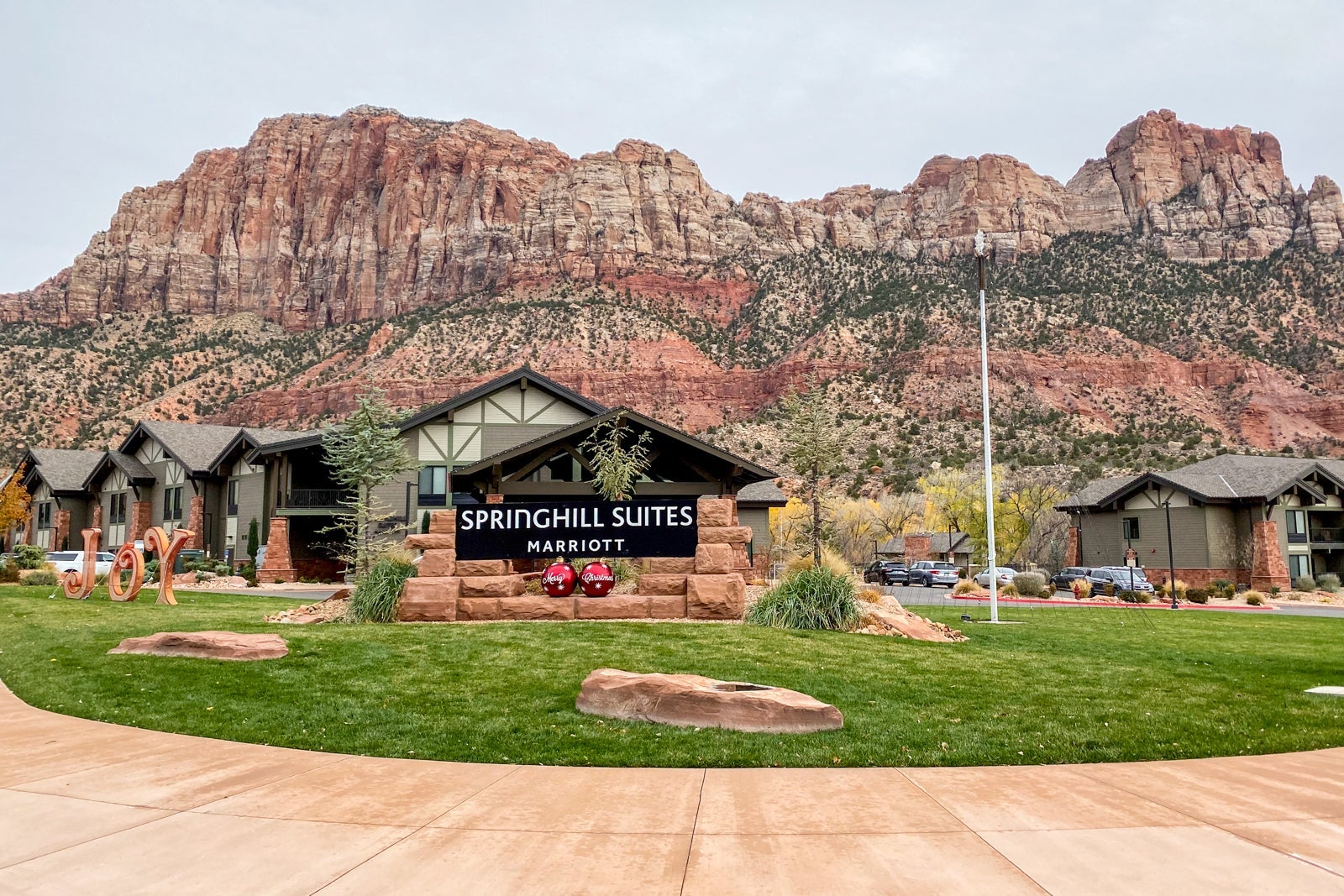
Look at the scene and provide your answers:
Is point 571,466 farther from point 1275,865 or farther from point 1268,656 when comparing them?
point 1275,865

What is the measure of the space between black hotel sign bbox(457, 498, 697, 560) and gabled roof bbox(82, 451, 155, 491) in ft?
130

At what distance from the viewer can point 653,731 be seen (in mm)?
8234

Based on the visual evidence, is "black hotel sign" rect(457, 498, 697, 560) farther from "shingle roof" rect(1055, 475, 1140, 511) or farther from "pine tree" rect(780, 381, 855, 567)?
"shingle roof" rect(1055, 475, 1140, 511)

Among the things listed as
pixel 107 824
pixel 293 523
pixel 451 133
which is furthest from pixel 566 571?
pixel 451 133

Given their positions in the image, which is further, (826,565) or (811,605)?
(826,565)

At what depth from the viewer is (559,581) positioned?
58.7ft

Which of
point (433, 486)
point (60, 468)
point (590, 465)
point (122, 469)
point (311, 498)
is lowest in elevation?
point (311, 498)

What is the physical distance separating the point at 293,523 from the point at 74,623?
23.9 metres

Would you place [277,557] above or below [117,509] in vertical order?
below

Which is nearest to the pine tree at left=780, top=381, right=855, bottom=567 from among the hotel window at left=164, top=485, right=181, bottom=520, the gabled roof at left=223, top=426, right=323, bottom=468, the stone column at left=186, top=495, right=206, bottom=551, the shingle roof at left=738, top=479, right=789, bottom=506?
the shingle roof at left=738, top=479, right=789, bottom=506

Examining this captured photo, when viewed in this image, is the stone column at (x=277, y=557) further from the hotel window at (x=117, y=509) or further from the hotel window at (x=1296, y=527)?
the hotel window at (x=1296, y=527)

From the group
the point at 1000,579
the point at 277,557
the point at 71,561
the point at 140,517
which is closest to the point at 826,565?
the point at 277,557

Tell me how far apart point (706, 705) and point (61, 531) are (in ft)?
196

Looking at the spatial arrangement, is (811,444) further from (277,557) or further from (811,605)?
(277,557)
